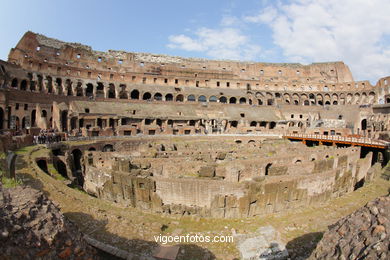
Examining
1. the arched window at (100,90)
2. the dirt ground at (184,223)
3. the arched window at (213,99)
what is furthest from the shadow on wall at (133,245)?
the arched window at (213,99)

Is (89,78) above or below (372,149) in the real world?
above

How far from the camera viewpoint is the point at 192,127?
121ft

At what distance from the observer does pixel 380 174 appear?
52.2 ft

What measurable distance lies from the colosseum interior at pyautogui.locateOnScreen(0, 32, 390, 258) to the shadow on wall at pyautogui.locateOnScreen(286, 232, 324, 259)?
2708 millimetres

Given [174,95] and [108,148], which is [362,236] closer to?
[108,148]

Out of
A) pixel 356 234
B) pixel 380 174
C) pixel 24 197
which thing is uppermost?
pixel 24 197

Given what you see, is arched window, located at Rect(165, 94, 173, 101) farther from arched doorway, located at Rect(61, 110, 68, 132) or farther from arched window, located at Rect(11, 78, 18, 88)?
arched window, located at Rect(11, 78, 18, 88)

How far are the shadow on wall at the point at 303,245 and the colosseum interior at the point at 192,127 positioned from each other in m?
2.71

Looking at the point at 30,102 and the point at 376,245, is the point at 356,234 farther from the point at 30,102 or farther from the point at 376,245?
the point at 30,102

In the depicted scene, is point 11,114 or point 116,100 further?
point 116,100

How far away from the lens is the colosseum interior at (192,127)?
40.2 ft

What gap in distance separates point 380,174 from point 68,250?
62.3 ft

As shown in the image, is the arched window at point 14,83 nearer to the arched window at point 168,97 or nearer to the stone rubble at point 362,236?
the arched window at point 168,97

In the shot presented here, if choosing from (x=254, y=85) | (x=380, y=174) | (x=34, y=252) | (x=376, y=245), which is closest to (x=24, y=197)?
(x=34, y=252)
